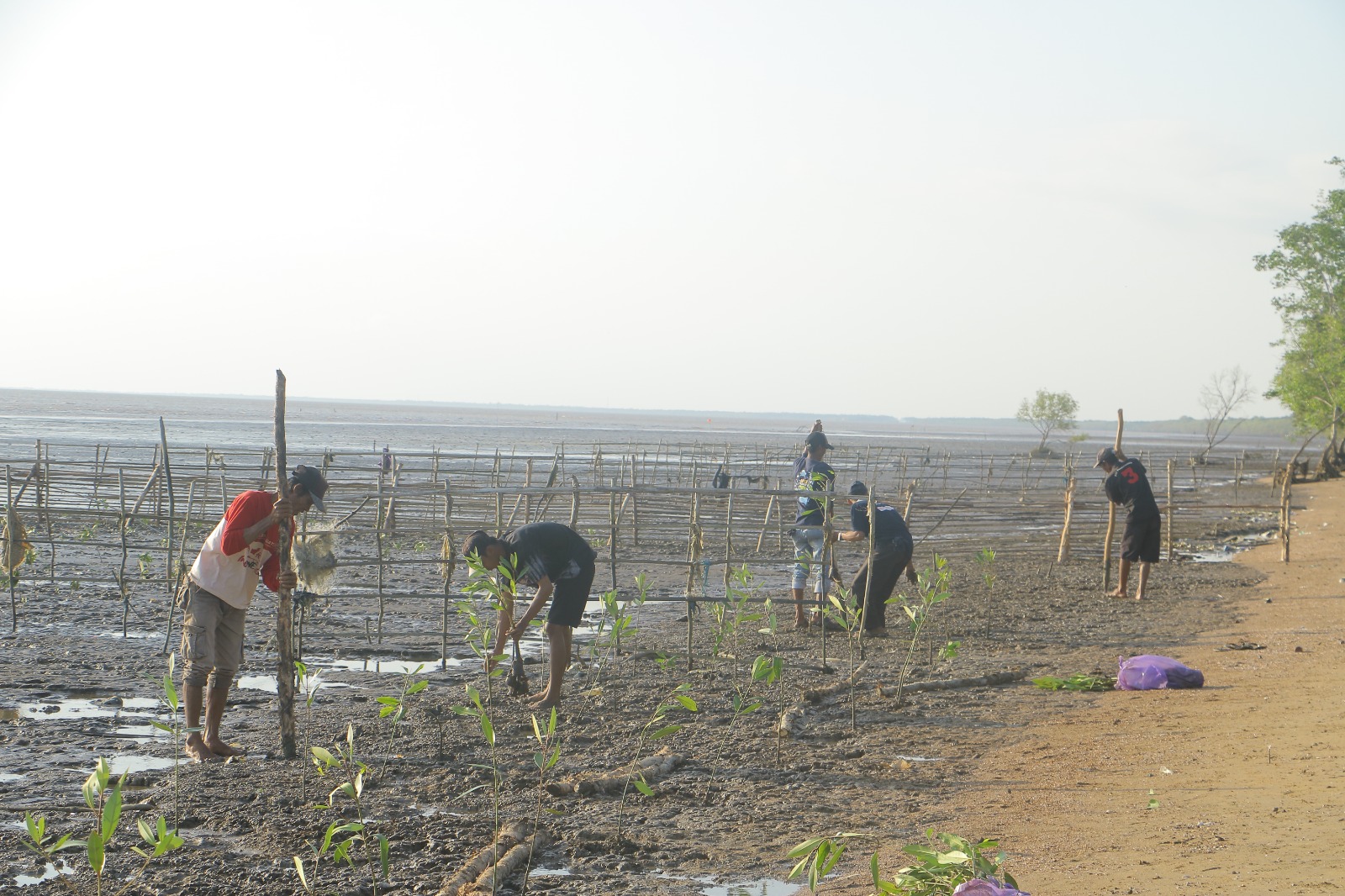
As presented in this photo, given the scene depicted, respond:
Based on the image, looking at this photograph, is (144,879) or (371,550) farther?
(371,550)

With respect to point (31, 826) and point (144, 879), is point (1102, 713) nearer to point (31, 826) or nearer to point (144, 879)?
point (144, 879)

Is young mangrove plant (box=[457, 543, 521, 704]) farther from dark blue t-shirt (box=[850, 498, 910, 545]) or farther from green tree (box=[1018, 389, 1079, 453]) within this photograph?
green tree (box=[1018, 389, 1079, 453])

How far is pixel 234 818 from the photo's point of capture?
413 cm

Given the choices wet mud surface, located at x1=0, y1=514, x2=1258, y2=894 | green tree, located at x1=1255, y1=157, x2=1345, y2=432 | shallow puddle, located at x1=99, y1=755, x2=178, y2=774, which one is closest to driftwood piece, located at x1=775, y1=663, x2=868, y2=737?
wet mud surface, located at x1=0, y1=514, x2=1258, y2=894

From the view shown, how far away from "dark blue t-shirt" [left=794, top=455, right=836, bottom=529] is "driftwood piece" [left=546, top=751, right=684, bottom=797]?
3.41m

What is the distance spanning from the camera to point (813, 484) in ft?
26.5

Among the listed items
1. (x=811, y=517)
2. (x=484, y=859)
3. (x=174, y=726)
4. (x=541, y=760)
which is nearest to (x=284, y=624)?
(x=174, y=726)

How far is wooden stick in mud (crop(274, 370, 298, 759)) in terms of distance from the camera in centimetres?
478

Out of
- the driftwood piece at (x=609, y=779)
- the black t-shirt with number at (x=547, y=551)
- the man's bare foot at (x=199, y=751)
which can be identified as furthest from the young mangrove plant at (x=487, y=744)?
the man's bare foot at (x=199, y=751)

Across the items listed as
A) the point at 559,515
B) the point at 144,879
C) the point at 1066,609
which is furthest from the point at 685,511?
the point at 144,879

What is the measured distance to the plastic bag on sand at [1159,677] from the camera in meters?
6.36

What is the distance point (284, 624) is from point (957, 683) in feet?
12.9

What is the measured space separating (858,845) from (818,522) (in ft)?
14.5

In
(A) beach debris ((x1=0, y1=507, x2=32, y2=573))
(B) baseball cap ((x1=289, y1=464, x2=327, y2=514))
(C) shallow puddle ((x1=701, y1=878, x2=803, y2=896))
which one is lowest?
(C) shallow puddle ((x1=701, y1=878, x2=803, y2=896))
